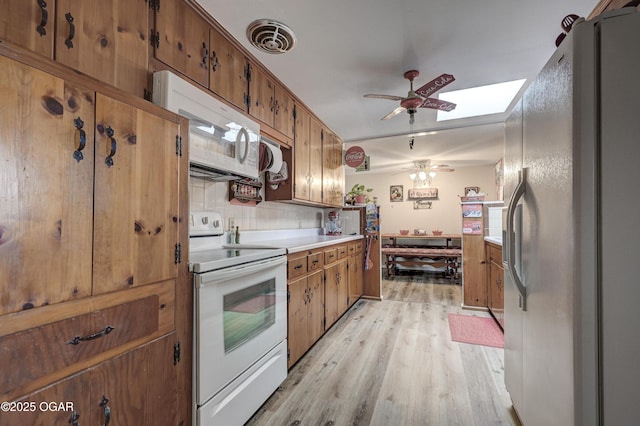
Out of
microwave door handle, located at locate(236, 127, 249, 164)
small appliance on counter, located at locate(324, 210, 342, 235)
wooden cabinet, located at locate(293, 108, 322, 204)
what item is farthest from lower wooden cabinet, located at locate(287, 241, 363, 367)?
microwave door handle, located at locate(236, 127, 249, 164)

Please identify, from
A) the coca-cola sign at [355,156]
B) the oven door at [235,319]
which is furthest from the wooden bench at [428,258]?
the oven door at [235,319]

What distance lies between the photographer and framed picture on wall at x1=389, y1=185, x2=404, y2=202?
6.83 metres

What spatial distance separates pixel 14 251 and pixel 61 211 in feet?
0.48

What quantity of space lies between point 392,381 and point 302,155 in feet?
7.05

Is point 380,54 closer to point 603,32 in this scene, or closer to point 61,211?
point 603,32

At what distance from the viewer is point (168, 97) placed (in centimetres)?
136

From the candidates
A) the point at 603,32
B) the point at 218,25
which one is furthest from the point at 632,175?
the point at 218,25

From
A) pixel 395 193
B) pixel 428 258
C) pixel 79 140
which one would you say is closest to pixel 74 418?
pixel 79 140

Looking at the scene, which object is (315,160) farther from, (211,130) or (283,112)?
(211,130)

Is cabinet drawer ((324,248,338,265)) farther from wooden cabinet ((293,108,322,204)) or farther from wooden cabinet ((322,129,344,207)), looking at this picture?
wooden cabinet ((322,129,344,207))

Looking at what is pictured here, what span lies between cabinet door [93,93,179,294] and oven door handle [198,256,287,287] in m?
0.16

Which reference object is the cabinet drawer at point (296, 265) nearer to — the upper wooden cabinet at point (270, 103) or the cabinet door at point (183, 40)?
the upper wooden cabinet at point (270, 103)

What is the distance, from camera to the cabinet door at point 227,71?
1.79 meters

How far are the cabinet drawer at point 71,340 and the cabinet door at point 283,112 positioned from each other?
1.84m
